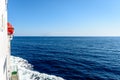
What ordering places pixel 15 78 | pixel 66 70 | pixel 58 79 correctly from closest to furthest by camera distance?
pixel 15 78
pixel 58 79
pixel 66 70

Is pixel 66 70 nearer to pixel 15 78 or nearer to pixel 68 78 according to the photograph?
pixel 68 78

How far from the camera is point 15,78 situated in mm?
12641

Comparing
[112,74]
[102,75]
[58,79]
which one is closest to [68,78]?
[58,79]

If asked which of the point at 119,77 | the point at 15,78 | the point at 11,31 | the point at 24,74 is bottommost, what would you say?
the point at 119,77

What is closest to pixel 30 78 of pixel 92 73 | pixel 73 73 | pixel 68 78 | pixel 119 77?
pixel 68 78

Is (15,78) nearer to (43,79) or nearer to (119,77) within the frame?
(43,79)

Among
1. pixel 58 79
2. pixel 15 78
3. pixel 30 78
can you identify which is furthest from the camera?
pixel 58 79

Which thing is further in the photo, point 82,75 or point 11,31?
point 82,75

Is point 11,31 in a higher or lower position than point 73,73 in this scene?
higher

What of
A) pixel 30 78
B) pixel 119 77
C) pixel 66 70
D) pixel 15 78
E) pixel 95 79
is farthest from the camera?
pixel 66 70

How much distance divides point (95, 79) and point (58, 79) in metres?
6.45

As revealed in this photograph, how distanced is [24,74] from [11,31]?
12428 mm

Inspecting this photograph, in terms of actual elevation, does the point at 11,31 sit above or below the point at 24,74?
above

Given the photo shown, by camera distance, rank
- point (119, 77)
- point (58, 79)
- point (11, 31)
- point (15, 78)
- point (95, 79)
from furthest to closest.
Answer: point (119, 77) < point (95, 79) < point (58, 79) < point (15, 78) < point (11, 31)
